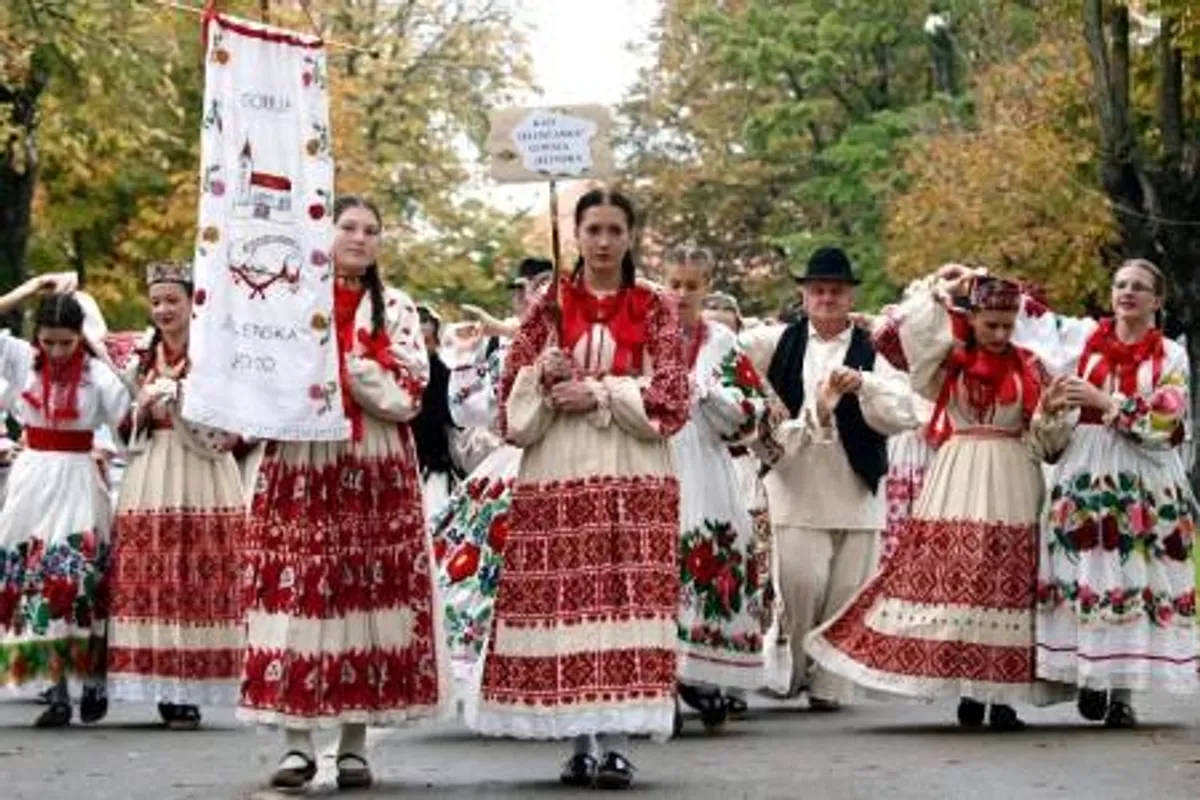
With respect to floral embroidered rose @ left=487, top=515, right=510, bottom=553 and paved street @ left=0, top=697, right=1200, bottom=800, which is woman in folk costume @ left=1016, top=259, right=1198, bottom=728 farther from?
floral embroidered rose @ left=487, top=515, right=510, bottom=553

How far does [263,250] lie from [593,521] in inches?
58.4

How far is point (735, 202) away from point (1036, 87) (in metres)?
16.3

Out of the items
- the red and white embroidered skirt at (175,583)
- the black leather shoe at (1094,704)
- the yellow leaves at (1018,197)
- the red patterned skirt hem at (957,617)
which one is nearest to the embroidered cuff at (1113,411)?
the red patterned skirt hem at (957,617)

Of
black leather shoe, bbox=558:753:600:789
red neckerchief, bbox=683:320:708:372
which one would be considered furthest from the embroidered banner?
red neckerchief, bbox=683:320:708:372

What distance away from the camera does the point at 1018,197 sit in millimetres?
45906

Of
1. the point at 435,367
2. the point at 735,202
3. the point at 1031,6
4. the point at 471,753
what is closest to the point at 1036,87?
the point at 1031,6

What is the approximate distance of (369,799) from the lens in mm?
11312

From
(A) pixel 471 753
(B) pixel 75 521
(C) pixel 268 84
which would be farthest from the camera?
(B) pixel 75 521

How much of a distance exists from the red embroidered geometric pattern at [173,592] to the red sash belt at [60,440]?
40 centimetres

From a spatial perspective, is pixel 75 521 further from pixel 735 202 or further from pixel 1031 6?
pixel 735 202

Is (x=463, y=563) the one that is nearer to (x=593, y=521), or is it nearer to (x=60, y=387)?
(x=593, y=521)

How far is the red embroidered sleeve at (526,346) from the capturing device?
468 inches

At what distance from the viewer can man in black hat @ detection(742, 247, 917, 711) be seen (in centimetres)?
1544

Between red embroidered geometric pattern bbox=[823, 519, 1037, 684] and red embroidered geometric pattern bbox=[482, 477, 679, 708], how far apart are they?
2620mm
